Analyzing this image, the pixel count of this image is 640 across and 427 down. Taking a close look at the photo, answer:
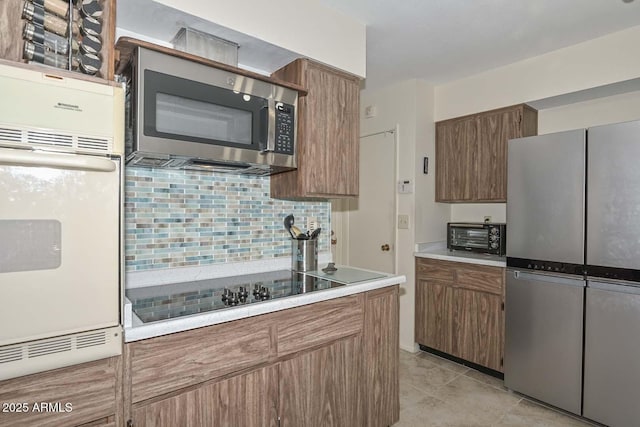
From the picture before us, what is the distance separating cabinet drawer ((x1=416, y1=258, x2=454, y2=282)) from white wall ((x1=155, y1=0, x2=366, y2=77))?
181cm

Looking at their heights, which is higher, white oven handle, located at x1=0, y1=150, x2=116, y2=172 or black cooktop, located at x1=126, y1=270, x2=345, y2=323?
white oven handle, located at x1=0, y1=150, x2=116, y2=172

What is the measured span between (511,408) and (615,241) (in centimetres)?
131

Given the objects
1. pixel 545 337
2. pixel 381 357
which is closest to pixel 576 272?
pixel 545 337

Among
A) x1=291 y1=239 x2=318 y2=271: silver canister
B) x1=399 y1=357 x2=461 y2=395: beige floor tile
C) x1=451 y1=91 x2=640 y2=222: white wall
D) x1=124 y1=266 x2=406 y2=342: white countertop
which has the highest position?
x1=451 y1=91 x2=640 y2=222: white wall

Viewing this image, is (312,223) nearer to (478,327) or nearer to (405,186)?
(405,186)

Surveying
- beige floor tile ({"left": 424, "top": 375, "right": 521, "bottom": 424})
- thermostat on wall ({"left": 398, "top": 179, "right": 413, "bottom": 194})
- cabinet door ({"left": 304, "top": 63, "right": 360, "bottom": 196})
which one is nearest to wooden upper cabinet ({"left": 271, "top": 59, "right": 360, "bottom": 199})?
cabinet door ({"left": 304, "top": 63, "right": 360, "bottom": 196})

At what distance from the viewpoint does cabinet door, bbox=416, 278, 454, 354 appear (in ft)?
10.1

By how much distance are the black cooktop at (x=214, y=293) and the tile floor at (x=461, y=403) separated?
47.6 inches

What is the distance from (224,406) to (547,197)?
7.59ft

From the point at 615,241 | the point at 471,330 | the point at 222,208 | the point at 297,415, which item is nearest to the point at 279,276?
the point at 222,208

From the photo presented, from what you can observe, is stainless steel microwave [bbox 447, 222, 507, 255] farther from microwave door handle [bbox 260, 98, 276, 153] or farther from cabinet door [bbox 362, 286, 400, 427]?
microwave door handle [bbox 260, 98, 276, 153]

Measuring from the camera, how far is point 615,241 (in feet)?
6.73

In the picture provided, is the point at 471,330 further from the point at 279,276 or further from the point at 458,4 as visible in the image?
the point at 458,4

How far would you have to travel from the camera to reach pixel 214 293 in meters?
1.68
